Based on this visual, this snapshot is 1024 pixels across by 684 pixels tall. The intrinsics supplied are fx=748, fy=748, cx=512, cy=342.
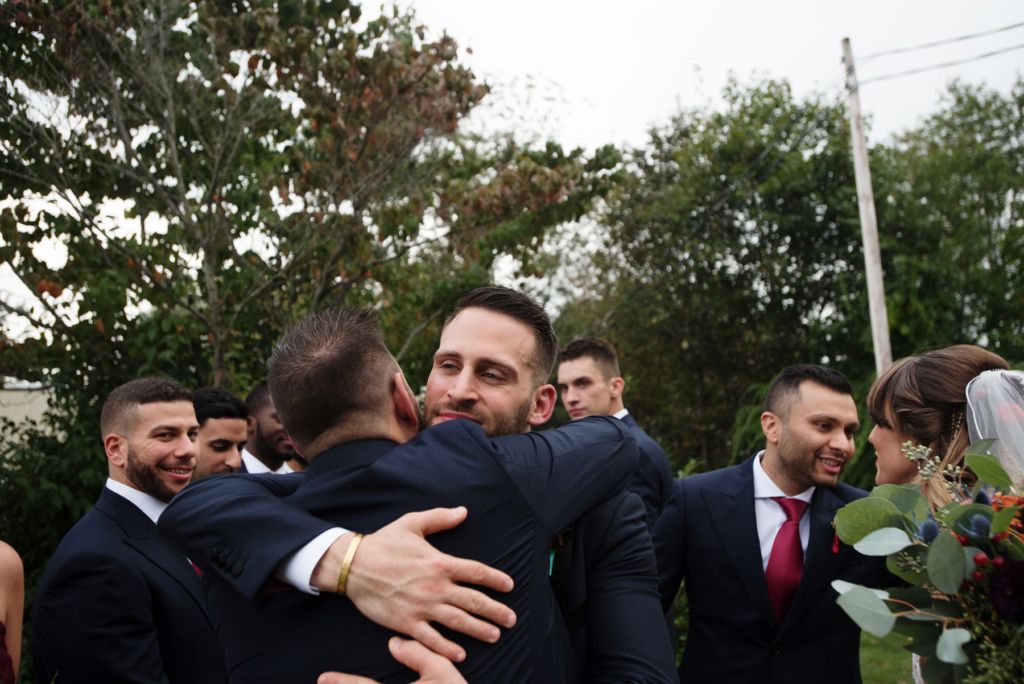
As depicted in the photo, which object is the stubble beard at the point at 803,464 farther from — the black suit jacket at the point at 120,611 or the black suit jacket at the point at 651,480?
the black suit jacket at the point at 120,611

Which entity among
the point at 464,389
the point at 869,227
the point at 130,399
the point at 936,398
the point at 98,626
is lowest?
the point at 98,626

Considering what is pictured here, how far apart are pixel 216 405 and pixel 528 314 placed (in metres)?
4.35

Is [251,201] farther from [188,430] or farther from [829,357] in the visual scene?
[829,357]

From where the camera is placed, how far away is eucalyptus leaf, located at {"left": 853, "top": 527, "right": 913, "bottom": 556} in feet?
5.74

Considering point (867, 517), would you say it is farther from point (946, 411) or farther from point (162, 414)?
point (162, 414)

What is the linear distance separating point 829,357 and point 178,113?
14487 millimetres

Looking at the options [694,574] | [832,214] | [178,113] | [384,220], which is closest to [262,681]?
[694,574]

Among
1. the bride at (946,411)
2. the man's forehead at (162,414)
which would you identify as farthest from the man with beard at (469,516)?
the man's forehead at (162,414)

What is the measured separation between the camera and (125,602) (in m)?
3.38

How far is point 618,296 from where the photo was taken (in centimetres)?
2002

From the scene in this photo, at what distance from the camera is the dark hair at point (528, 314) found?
252cm

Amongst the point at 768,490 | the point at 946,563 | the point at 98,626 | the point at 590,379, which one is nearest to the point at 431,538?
the point at 946,563

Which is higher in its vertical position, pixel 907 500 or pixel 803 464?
pixel 907 500

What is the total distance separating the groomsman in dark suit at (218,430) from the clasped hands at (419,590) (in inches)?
183
